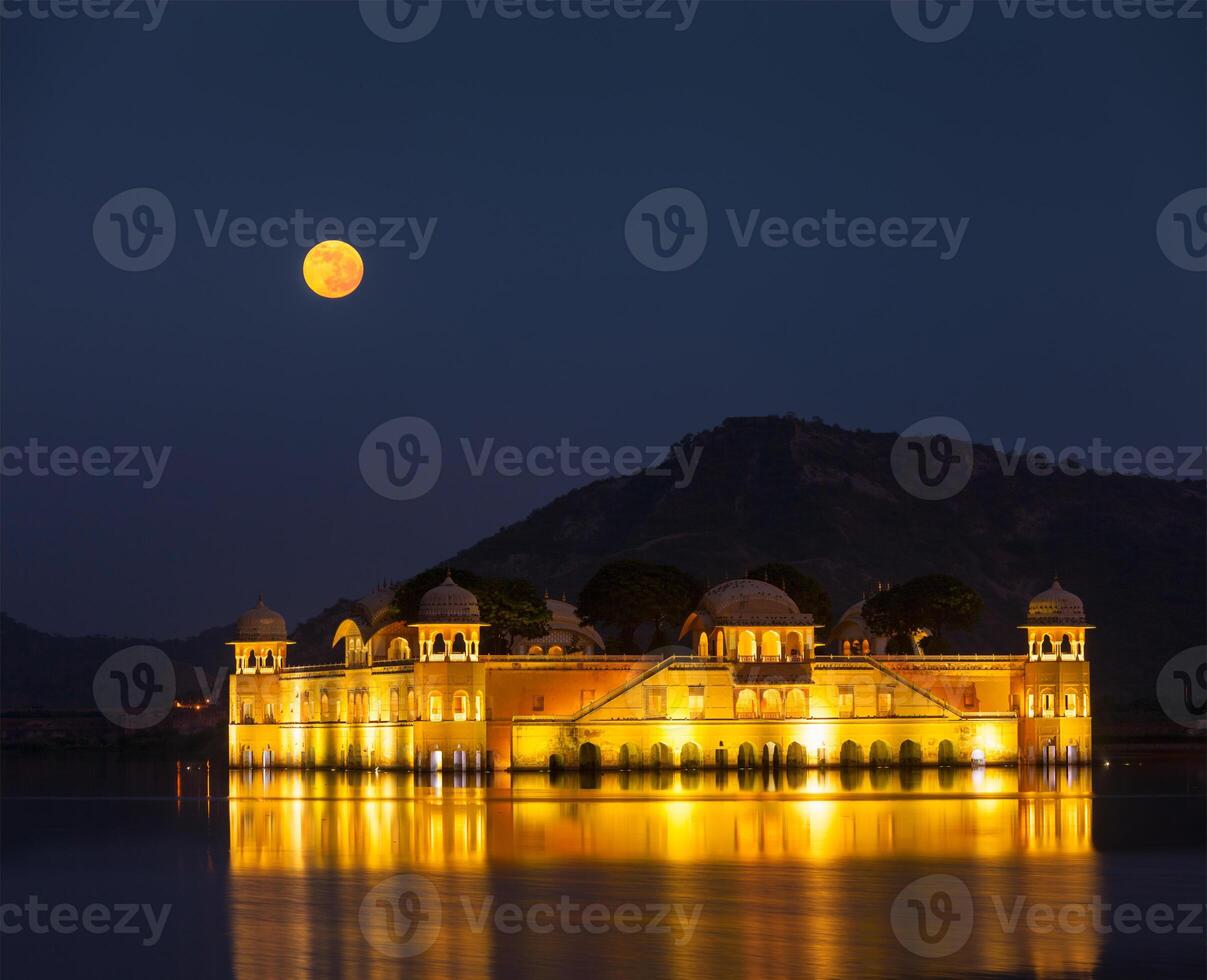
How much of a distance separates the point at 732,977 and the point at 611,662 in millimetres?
51881

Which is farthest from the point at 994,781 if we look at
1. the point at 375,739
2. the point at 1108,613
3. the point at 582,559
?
the point at 582,559

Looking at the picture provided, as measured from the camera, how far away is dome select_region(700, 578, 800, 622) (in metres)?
84.3

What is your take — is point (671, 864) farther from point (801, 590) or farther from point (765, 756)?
point (801, 590)

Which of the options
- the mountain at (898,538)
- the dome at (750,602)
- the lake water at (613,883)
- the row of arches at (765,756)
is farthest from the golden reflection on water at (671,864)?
the mountain at (898,538)

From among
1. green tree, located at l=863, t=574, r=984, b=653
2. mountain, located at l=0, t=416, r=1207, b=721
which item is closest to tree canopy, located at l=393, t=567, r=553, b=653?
green tree, located at l=863, t=574, r=984, b=653

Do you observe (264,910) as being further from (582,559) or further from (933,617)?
(582,559)

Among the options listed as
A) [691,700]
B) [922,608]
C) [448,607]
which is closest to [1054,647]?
[922,608]

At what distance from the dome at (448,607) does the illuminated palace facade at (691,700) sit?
50mm

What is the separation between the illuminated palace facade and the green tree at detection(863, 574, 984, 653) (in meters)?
6.16

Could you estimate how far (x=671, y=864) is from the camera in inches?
1724

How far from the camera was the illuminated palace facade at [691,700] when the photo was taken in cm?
7875

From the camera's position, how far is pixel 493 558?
192 meters

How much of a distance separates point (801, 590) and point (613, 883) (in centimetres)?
5665

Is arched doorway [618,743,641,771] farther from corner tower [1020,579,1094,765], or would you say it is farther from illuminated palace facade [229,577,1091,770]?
corner tower [1020,579,1094,765]
